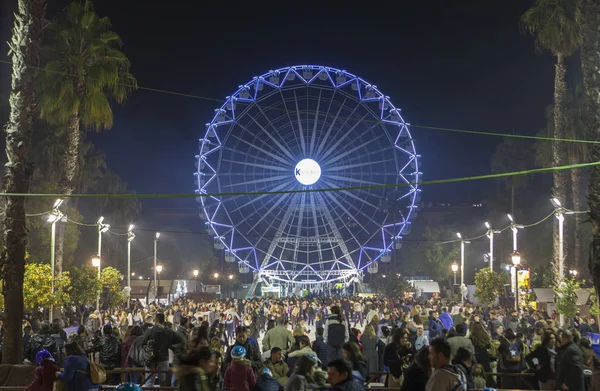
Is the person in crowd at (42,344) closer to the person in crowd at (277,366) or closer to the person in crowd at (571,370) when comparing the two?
the person in crowd at (277,366)

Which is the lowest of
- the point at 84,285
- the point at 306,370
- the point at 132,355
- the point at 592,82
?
the point at 132,355

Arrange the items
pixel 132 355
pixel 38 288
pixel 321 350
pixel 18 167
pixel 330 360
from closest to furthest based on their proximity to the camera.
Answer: pixel 330 360
pixel 321 350
pixel 132 355
pixel 18 167
pixel 38 288

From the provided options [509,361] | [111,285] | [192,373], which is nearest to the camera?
[192,373]

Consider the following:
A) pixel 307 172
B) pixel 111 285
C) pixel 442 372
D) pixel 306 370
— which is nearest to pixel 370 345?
pixel 306 370

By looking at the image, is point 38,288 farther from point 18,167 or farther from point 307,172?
point 307,172

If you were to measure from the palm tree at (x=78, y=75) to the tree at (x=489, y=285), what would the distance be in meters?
24.0

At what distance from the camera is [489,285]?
138 ft

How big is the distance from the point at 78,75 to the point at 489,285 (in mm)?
26316

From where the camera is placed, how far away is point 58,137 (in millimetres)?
42625

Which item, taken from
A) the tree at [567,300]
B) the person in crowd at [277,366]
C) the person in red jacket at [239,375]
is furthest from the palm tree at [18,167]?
the tree at [567,300]

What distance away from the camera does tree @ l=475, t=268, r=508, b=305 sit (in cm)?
4200

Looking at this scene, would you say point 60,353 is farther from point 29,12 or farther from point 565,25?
point 565,25

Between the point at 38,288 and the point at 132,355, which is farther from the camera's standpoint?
the point at 38,288

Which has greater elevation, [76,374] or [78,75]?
[78,75]
